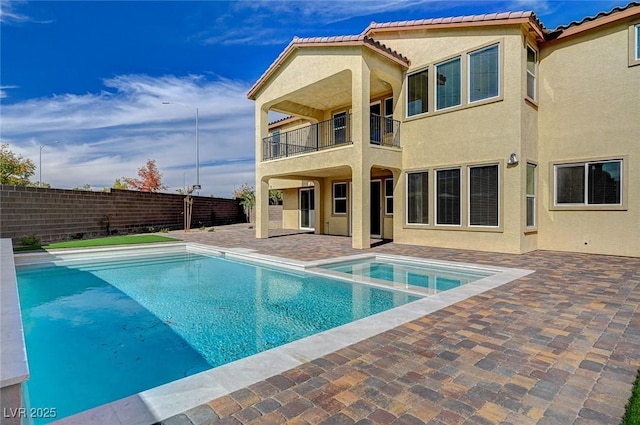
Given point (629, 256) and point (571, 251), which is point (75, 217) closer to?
point (571, 251)

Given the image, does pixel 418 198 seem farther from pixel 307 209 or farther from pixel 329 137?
pixel 307 209

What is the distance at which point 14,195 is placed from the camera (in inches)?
602

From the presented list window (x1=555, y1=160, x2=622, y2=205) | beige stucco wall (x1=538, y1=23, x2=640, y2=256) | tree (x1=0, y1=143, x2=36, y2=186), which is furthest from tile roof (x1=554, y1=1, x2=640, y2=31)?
tree (x1=0, y1=143, x2=36, y2=186)

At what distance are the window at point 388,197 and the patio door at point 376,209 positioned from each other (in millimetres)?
304

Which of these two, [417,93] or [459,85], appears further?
[417,93]

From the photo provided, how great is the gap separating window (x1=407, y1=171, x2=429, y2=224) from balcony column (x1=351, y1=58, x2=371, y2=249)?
227cm

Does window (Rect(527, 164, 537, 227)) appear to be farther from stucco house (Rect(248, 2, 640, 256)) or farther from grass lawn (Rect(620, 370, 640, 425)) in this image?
grass lawn (Rect(620, 370, 640, 425))

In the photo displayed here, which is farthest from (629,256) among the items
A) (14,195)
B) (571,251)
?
(14,195)

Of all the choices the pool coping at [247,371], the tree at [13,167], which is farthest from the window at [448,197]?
the tree at [13,167]

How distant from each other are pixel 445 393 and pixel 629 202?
11525mm

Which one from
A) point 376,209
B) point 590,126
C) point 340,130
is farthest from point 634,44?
point 340,130

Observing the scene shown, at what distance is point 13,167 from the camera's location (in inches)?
1401

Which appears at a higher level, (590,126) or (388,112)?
(388,112)

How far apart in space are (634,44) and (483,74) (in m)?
4.28
